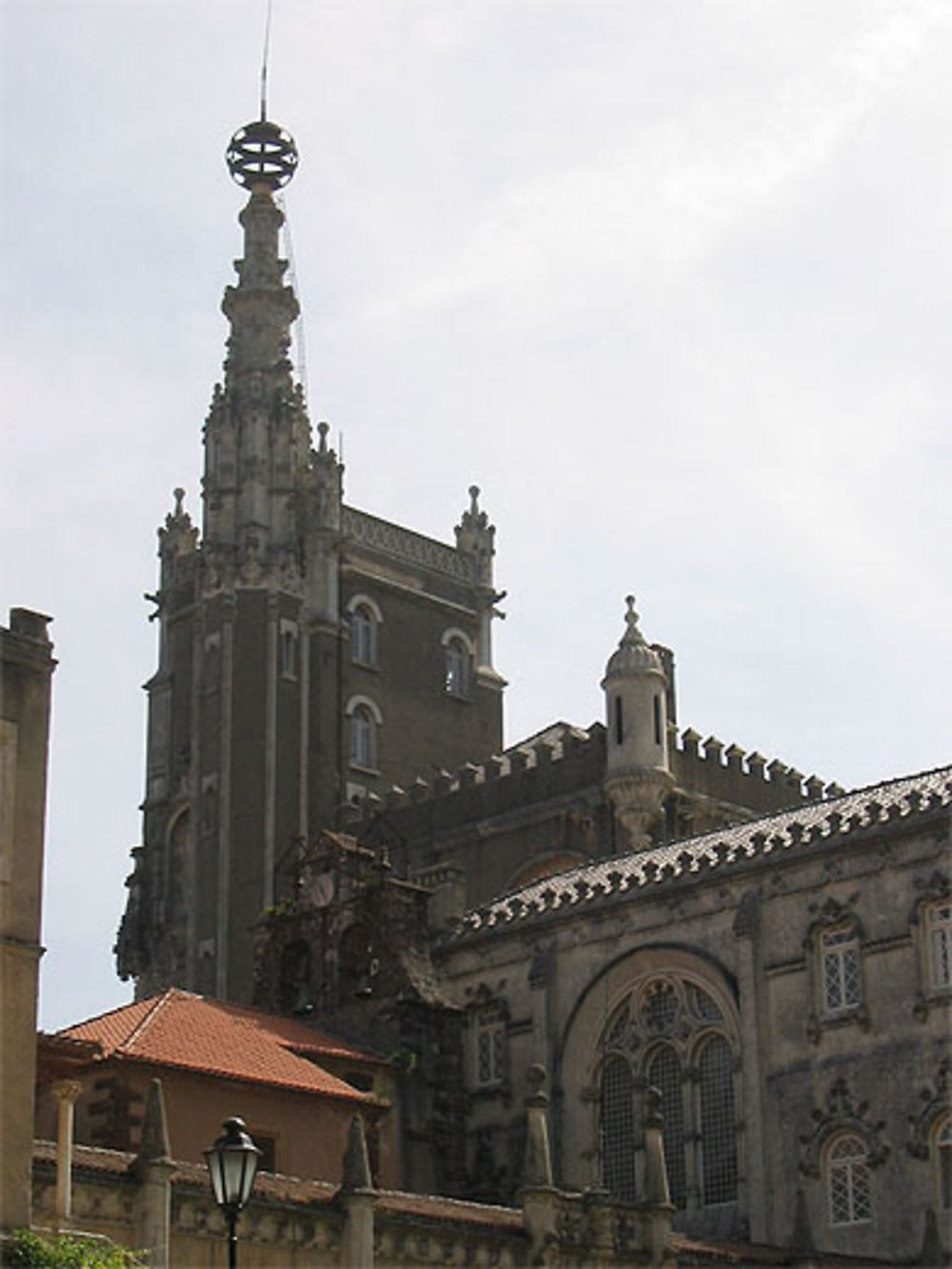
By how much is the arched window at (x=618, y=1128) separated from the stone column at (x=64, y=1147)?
60.9 feet

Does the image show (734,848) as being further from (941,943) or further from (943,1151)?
(943,1151)

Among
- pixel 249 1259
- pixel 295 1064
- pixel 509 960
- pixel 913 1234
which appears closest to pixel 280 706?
pixel 509 960

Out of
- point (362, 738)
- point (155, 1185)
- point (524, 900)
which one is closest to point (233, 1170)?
point (155, 1185)

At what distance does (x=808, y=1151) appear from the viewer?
47375 mm

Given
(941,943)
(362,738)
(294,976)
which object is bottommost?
(941,943)

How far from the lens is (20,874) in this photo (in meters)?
30.6

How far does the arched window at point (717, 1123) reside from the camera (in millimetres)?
49219

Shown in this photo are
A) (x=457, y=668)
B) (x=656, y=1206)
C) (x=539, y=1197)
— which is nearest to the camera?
(x=539, y=1197)

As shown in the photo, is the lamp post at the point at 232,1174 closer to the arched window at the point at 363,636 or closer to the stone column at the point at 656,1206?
the stone column at the point at 656,1206

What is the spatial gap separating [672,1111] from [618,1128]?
1.47 metres

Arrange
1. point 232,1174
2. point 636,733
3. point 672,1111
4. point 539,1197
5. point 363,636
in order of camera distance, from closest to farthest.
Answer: point 232,1174, point 539,1197, point 672,1111, point 636,733, point 363,636

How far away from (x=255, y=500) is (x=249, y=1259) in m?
47.7

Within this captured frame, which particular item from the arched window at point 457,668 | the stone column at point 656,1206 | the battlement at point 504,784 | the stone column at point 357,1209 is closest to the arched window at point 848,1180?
the stone column at point 656,1206

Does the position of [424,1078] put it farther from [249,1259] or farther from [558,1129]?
[249,1259]
